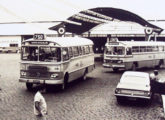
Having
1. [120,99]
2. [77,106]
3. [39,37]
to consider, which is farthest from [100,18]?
[77,106]

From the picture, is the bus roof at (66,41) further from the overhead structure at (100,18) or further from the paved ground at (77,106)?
the overhead structure at (100,18)

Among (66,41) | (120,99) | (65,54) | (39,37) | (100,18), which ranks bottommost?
(120,99)

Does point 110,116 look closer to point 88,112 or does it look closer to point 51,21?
point 88,112

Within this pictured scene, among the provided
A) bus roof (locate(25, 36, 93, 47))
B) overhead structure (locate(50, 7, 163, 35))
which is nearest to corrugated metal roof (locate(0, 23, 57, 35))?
overhead structure (locate(50, 7, 163, 35))

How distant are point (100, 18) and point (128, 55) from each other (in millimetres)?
17828

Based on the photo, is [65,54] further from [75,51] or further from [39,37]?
[75,51]

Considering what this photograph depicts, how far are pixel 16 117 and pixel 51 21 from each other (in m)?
49.5

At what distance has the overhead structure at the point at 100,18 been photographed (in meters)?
41.0

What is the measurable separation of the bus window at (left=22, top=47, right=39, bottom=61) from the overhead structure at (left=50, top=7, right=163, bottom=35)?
77.8 ft

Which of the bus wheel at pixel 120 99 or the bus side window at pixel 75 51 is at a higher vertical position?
Answer: the bus side window at pixel 75 51

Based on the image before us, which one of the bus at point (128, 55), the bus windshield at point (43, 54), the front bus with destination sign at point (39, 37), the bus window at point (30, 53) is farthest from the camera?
the bus at point (128, 55)

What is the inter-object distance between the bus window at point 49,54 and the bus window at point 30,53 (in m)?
0.30

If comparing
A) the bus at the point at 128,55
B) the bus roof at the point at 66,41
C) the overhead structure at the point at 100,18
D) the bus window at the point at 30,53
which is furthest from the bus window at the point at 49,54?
the overhead structure at the point at 100,18

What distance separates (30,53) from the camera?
17359 mm
